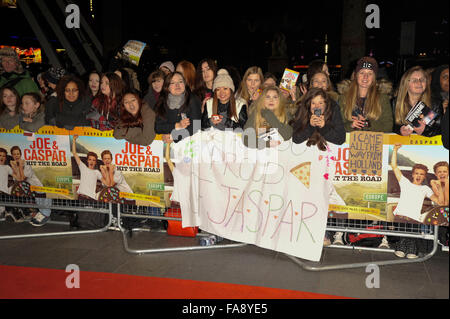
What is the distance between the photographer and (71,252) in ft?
16.8

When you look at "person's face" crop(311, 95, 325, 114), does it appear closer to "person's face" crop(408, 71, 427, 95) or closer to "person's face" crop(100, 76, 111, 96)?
"person's face" crop(408, 71, 427, 95)

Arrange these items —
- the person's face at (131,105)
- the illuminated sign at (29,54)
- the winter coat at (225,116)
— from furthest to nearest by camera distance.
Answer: the illuminated sign at (29,54), the person's face at (131,105), the winter coat at (225,116)

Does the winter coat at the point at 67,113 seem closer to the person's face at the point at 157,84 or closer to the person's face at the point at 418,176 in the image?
the person's face at the point at 157,84

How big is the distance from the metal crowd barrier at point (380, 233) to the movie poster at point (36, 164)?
308 centimetres

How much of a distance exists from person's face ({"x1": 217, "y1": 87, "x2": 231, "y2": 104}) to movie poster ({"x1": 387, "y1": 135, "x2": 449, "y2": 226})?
6.22 ft

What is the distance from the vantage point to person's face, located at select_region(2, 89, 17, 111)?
5.66m

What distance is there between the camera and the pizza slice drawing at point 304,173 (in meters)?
4.44

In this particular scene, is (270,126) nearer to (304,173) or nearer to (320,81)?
(304,173)

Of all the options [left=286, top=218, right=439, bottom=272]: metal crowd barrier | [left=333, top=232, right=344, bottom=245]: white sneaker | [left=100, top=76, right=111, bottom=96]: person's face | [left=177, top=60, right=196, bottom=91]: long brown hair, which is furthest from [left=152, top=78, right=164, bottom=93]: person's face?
[left=333, top=232, right=344, bottom=245]: white sneaker

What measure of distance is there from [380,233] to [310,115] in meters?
1.56

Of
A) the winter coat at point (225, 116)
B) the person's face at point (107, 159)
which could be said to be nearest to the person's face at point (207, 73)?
the winter coat at point (225, 116)

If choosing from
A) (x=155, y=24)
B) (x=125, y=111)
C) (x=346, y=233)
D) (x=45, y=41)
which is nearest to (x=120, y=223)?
(x=125, y=111)

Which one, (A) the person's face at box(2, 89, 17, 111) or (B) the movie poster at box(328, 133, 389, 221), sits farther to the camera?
(A) the person's face at box(2, 89, 17, 111)

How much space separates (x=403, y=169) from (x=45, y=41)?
11.3 meters
